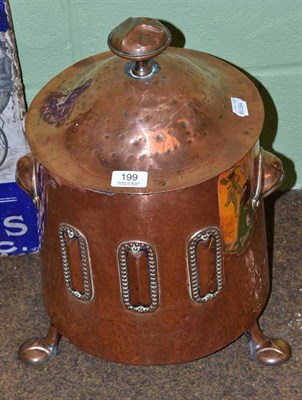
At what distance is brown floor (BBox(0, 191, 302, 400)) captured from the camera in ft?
5.33

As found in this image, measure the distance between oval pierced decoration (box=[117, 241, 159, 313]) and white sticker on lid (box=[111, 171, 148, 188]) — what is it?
0.10 meters

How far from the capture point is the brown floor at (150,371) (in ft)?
5.33

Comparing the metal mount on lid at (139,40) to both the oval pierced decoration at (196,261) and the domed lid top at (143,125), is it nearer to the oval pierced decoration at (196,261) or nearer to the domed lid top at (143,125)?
the domed lid top at (143,125)

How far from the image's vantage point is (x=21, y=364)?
1.68 metres

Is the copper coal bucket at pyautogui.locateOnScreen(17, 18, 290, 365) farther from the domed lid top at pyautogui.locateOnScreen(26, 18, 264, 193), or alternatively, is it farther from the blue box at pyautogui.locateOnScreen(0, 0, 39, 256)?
the blue box at pyautogui.locateOnScreen(0, 0, 39, 256)

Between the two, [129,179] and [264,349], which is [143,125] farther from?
[264,349]

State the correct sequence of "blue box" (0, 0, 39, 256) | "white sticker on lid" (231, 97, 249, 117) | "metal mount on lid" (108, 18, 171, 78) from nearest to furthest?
"metal mount on lid" (108, 18, 171, 78) → "white sticker on lid" (231, 97, 249, 117) → "blue box" (0, 0, 39, 256)

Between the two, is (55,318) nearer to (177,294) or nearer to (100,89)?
(177,294)

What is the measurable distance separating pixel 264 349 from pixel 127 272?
36 centimetres

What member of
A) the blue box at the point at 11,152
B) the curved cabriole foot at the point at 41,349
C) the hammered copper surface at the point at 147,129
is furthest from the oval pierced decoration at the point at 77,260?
the blue box at the point at 11,152

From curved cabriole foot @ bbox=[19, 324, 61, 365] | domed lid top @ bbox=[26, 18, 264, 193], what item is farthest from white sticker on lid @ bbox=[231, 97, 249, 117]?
curved cabriole foot @ bbox=[19, 324, 61, 365]

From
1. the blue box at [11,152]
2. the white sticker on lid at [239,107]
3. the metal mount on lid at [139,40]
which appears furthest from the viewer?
the blue box at [11,152]

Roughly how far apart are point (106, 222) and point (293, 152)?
0.63 meters

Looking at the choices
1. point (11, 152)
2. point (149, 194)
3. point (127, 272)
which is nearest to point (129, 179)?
point (149, 194)
